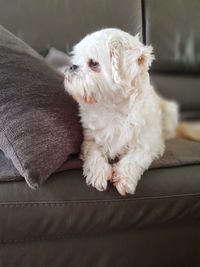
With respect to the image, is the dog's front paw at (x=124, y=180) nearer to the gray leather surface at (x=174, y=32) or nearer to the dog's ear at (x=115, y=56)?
the dog's ear at (x=115, y=56)

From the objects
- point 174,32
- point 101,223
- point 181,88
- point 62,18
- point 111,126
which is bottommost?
point 101,223

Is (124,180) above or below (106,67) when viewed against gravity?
below

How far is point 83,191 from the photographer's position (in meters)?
1.20

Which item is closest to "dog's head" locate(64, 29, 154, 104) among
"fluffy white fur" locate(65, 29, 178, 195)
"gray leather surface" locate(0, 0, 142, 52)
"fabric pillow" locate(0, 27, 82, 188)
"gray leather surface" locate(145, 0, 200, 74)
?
"fluffy white fur" locate(65, 29, 178, 195)

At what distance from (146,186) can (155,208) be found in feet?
0.24

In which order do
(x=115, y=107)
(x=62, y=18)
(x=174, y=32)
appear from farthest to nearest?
(x=174, y=32)
(x=62, y=18)
(x=115, y=107)

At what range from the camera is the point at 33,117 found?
120cm

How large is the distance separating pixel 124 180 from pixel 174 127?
1.89 feet

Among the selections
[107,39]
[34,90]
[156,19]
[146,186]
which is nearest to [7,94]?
[34,90]

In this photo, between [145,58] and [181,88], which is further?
[181,88]

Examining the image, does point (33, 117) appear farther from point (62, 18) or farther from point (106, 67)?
point (62, 18)

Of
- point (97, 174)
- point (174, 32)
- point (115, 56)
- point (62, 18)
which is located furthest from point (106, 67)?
point (174, 32)

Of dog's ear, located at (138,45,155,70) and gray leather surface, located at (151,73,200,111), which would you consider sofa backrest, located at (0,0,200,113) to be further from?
dog's ear, located at (138,45,155,70)

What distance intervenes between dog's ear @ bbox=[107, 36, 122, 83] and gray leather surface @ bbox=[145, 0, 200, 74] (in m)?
0.79
